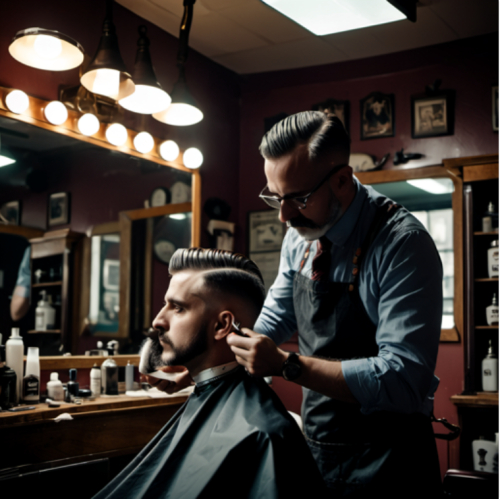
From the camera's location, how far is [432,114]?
13.4 feet

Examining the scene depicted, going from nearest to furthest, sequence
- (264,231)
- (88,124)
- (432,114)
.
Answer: (88,124)
(432,114)
(264,231)

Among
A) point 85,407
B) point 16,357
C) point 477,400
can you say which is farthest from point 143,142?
point 477,400

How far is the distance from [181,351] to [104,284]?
6.20 ft

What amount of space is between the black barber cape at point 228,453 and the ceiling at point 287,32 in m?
2.76

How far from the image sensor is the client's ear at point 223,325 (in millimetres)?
1543

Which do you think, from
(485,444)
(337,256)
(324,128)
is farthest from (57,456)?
(485,444)

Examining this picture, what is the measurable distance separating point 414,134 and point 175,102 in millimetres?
1751

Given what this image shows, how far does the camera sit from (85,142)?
324 cm

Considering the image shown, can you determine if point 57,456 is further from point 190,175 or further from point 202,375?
point 190,175

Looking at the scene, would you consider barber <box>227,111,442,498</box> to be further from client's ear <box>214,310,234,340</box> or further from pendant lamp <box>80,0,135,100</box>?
pendant lamp <box>80,0,135,100</box>

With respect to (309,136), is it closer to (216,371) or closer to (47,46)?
(216,371)

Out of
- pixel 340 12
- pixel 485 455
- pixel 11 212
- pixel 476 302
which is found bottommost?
pixel 485 455

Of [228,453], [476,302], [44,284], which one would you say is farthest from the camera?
[476,302]

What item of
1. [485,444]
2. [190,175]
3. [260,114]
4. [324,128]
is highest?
[260,114]
